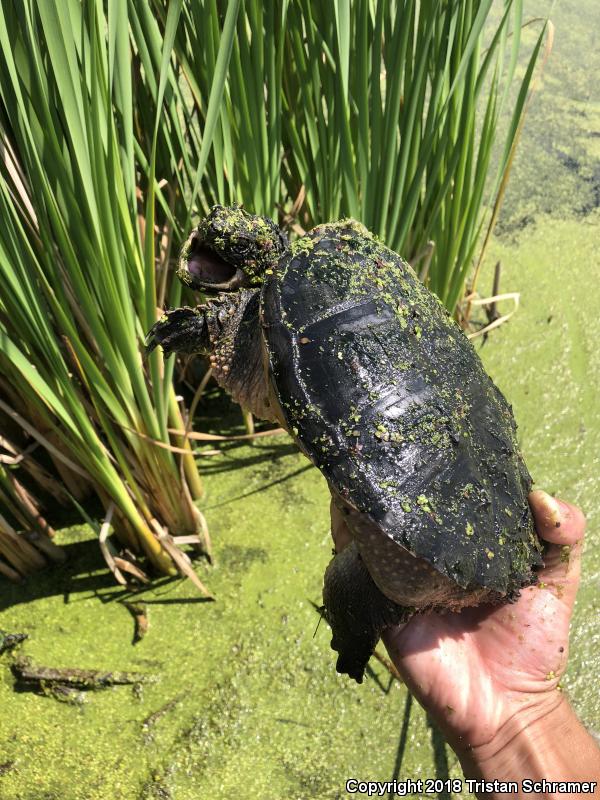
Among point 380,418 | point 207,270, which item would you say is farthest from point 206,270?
point 380,418

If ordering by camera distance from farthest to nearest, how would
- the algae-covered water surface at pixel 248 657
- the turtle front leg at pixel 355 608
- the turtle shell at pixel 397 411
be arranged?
the algae-covered water surface at pixel 248 657 < the turtle front leg at pixel 355 608 < the turtle shell at pixel 397 411

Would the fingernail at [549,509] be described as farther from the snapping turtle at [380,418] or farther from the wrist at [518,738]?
the wrist at [518,738]

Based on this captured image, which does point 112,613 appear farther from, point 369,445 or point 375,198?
point 375,198

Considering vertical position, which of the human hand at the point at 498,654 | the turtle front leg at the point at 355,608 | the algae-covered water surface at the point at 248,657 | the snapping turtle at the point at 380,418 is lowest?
the algae-covered water surface at the point at 248,657

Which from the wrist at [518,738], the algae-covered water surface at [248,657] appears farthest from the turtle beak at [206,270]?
the wrist at [518,738]

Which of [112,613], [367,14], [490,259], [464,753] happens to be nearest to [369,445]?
[464,753]

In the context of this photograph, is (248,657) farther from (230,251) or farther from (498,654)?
(230,251)
